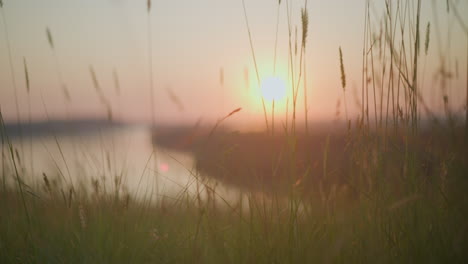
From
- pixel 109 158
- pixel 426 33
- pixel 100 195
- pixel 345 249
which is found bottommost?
pixel 345 249

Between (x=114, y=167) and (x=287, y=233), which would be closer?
(x=287, y=233)

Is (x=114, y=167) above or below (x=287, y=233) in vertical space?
above

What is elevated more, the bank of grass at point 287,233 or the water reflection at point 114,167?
the water reflection at point 114,167

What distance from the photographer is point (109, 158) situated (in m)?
2.33

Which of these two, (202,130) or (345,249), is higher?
(202,130)

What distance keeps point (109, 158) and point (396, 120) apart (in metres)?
1.40

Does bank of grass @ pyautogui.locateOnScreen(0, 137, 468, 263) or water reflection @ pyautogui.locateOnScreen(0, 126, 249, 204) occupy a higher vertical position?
water reflection @ pyautogui.locateOnScreen(0, 126, 249, 204)

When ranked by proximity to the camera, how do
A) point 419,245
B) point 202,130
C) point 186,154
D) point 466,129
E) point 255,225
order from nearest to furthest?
point 419,245
point 466,129
point 255,225
point 202,130
point 186,154

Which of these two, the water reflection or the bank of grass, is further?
the water reflection

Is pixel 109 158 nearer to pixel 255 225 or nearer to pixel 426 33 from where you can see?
pixel 255 225

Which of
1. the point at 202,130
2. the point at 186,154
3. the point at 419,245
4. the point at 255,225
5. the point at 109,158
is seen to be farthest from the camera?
the point at 109,158

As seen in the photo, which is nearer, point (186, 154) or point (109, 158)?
point (186, 154)

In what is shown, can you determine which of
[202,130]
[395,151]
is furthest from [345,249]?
[202,130]

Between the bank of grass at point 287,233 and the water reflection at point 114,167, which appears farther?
the water reflection at point 114,167
